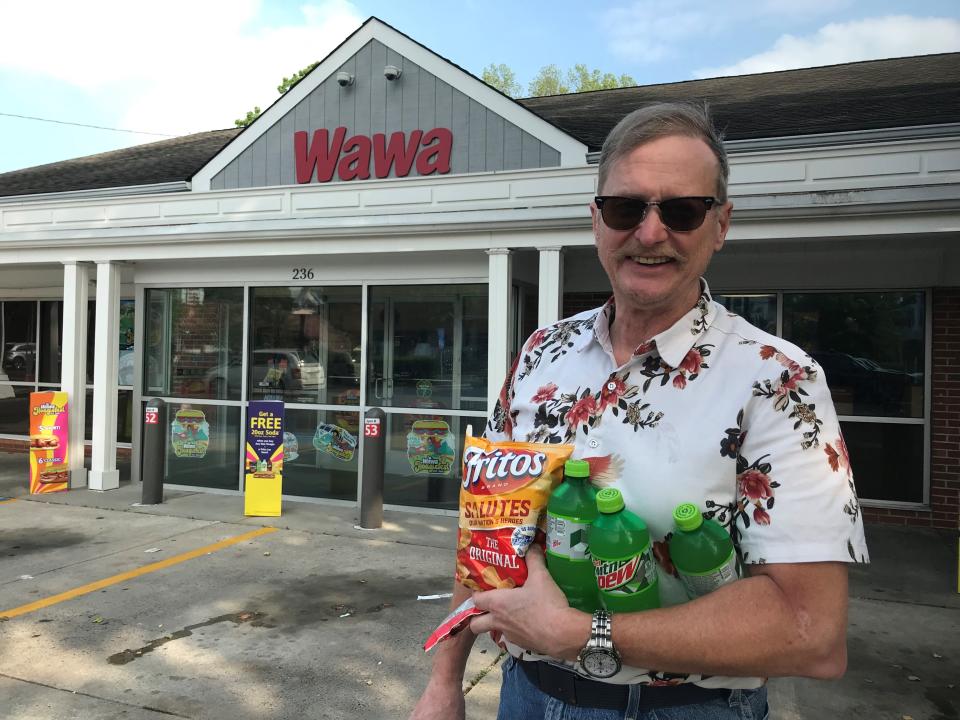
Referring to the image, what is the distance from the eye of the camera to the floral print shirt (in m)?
1.29

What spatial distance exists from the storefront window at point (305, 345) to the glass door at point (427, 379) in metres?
0.28

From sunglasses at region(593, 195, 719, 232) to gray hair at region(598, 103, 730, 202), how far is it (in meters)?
0.07

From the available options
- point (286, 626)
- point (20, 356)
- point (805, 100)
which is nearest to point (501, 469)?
point (286, 626)

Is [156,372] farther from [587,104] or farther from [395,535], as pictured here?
[587,104]

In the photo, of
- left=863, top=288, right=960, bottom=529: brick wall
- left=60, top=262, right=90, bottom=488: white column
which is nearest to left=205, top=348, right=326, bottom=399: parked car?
left=60, top=262, right=90, bottom=488: white column

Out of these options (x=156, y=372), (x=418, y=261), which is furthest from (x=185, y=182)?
(x=418, y=261)

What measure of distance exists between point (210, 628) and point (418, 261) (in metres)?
4.60

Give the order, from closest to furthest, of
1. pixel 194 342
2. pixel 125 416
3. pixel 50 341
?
1. pixel 194 342
2. pixel 125 416
3. pixel 50 341

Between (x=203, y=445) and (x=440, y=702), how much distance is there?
337 inches

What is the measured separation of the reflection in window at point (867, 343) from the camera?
26.3 ft

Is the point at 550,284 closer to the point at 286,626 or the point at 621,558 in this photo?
the point at 286,626

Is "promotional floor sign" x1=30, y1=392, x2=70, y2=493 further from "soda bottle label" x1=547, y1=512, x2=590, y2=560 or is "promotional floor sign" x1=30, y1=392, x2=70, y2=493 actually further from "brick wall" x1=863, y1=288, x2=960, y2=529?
"brick wall" x1=863, y1=288, x2=960, y2=529

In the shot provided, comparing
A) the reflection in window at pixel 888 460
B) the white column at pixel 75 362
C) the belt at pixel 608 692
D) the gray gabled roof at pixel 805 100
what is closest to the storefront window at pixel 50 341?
the white column at pixel 75 362

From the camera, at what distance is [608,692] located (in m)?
1.44
